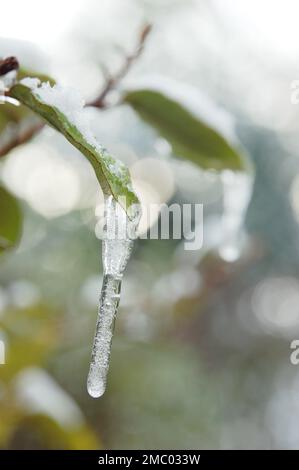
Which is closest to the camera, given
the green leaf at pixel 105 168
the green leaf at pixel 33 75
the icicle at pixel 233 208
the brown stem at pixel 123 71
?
the green leaf at pixel 105 168

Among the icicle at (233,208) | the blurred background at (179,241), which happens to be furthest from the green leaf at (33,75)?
the blurred background at (179,241)

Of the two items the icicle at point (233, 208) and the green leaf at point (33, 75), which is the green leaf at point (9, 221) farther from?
the icicle at point (233, 208)

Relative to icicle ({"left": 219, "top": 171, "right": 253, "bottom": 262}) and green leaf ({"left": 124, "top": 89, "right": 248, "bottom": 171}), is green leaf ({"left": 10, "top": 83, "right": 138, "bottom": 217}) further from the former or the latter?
icicle ({"left": 219, "top": 171, "right": 253, "bottom": 262})

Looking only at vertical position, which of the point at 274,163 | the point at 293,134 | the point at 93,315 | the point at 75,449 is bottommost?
the point at 75,449

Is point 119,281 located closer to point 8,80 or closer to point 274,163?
point 8,80

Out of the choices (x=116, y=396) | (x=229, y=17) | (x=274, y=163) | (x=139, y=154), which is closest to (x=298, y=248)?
(x=274, y=163)

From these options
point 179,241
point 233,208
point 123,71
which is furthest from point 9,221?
point 179,241

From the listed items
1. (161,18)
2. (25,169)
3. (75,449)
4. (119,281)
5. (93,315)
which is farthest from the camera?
(161,18)

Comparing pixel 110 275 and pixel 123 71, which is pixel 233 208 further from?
pixel 110 275
